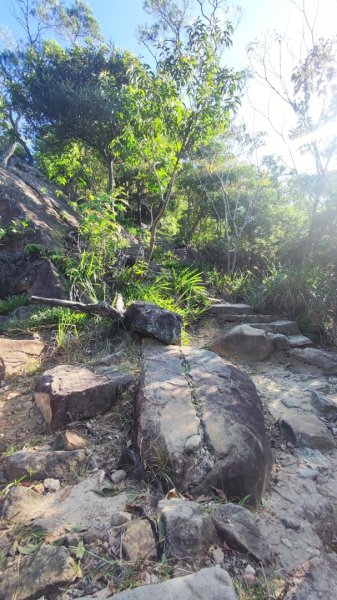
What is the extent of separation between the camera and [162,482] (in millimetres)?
1594

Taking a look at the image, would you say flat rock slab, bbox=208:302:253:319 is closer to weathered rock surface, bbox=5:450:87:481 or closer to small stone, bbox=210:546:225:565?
weathered rock surface, bbox=5:450:87:481

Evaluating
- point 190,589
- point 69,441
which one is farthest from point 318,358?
point 190,589

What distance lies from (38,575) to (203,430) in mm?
984

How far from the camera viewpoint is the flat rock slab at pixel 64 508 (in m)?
1.37

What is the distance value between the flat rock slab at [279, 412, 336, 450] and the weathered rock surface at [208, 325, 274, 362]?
1.04 meters

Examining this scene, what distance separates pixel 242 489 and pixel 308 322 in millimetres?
2806

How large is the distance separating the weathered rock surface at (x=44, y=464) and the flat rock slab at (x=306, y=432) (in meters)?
1.40

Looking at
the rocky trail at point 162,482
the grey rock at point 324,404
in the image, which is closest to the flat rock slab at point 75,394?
the rocky trail at point 162,482

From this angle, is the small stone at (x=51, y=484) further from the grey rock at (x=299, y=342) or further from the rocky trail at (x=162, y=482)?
the grey rock at (x=299, y=342)

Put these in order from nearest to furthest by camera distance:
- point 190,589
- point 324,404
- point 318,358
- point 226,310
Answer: point 190,589, point 324,404, point 318,358, point 226,310

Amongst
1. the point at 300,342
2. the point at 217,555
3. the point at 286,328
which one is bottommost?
the point at 217,555

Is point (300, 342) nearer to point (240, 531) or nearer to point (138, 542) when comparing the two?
point (240, 531)

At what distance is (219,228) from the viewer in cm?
646

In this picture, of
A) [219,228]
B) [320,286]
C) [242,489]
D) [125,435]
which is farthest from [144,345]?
[219,228]
